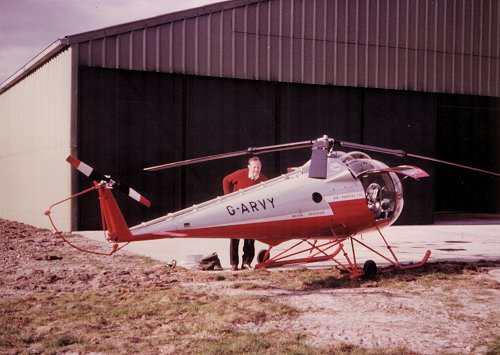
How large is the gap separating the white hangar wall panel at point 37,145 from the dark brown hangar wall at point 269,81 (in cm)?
73

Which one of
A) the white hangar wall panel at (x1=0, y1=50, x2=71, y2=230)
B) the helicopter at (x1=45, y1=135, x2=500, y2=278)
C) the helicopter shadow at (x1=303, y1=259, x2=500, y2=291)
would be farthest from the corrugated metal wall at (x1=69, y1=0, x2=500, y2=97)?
the helicopter shadow at (x1=303, y1=259, x2=500, y2=291)

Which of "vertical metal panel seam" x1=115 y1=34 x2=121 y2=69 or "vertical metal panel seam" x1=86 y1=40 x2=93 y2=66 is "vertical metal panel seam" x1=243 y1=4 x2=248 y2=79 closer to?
"vertical metal panel seam" x1=115 y1=34 x2=121 y2=69

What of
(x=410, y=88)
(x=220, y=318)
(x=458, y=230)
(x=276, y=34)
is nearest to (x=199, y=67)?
(x=276, y=34)

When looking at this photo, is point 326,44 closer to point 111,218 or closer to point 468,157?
point 111,218

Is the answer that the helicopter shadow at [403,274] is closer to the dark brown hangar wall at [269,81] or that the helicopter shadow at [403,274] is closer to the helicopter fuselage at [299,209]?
the helicopter fuselage at [299,209]

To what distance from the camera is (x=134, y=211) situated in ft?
56.1

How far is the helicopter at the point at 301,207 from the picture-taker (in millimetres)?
7504

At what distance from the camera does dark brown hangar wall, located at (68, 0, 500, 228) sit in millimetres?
16734

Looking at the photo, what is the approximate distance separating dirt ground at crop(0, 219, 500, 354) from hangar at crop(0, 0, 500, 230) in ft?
20.2

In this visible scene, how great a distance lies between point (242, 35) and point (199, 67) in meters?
1.80

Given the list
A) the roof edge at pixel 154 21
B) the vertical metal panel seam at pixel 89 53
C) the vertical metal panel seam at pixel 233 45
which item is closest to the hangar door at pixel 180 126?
the vertical metal panel seam at pixel 89 53

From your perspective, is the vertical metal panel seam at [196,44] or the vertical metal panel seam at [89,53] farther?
the vertical metal panel seam at [196,44]

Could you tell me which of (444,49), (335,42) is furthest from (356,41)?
(444,49)

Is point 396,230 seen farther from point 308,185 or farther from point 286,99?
point 308,185
